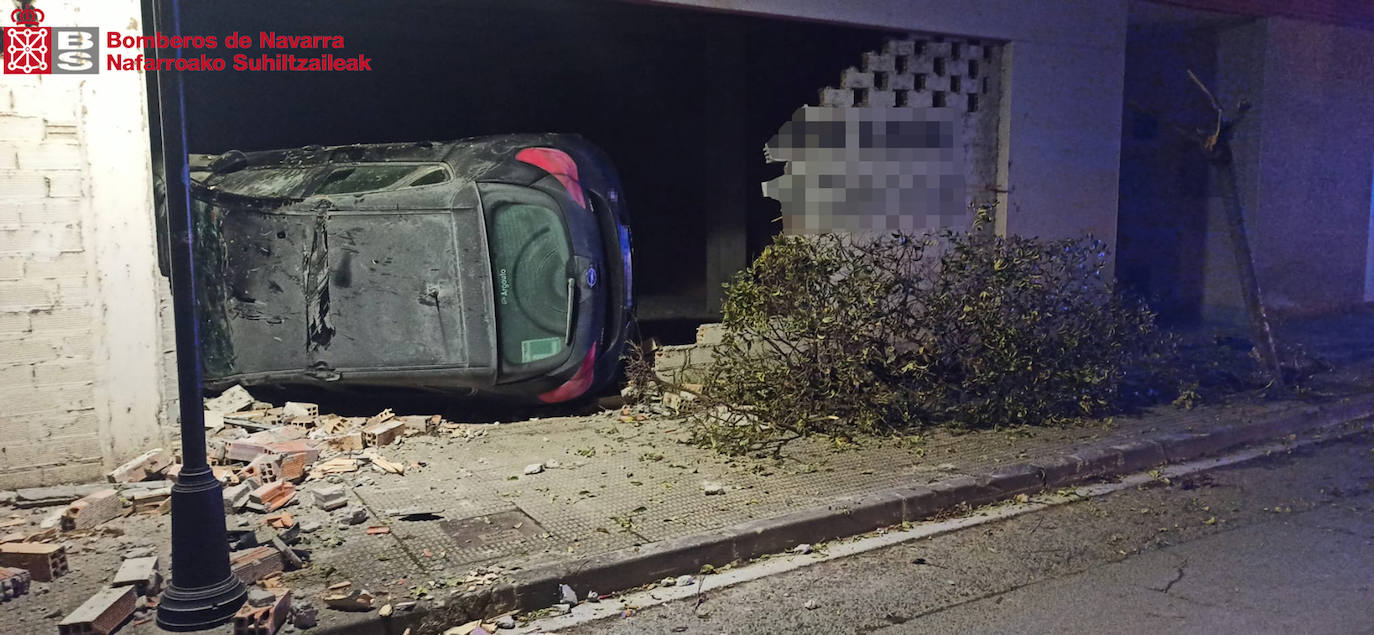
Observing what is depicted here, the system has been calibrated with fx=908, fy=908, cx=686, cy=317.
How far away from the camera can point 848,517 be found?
500cm

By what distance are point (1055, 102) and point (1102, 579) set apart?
6.51m

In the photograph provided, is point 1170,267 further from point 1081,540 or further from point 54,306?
point 54,306

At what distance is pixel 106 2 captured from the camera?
210 inches

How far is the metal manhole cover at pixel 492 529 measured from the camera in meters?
4.57

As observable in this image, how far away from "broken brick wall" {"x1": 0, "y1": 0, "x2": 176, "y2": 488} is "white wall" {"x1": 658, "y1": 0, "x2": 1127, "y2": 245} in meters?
6.49

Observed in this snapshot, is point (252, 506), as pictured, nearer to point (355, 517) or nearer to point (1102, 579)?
point (355, 517)

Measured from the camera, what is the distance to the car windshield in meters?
6.65

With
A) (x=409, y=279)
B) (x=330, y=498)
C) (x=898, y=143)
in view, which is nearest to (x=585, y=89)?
(x=898, y=143)

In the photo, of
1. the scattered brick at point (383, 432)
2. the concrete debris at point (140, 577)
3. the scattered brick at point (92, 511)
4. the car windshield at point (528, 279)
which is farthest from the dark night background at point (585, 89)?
the concrete debris at point (140, 577)

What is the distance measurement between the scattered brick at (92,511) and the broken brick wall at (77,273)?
71 cm

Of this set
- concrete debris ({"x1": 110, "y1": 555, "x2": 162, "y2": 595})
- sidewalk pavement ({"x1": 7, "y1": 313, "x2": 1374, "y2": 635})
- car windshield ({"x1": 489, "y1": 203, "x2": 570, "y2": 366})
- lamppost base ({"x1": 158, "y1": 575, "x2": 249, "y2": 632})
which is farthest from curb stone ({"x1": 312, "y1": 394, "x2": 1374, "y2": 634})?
car windshield ({"x1": 489, "y1": 203, "x2": 570, "y2": 366})

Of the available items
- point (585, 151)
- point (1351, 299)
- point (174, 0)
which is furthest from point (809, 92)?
point (1351, 299)

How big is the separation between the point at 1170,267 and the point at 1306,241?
1.63 meters

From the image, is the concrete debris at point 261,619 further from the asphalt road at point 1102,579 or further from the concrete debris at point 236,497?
the concrete debris at point 236,497
